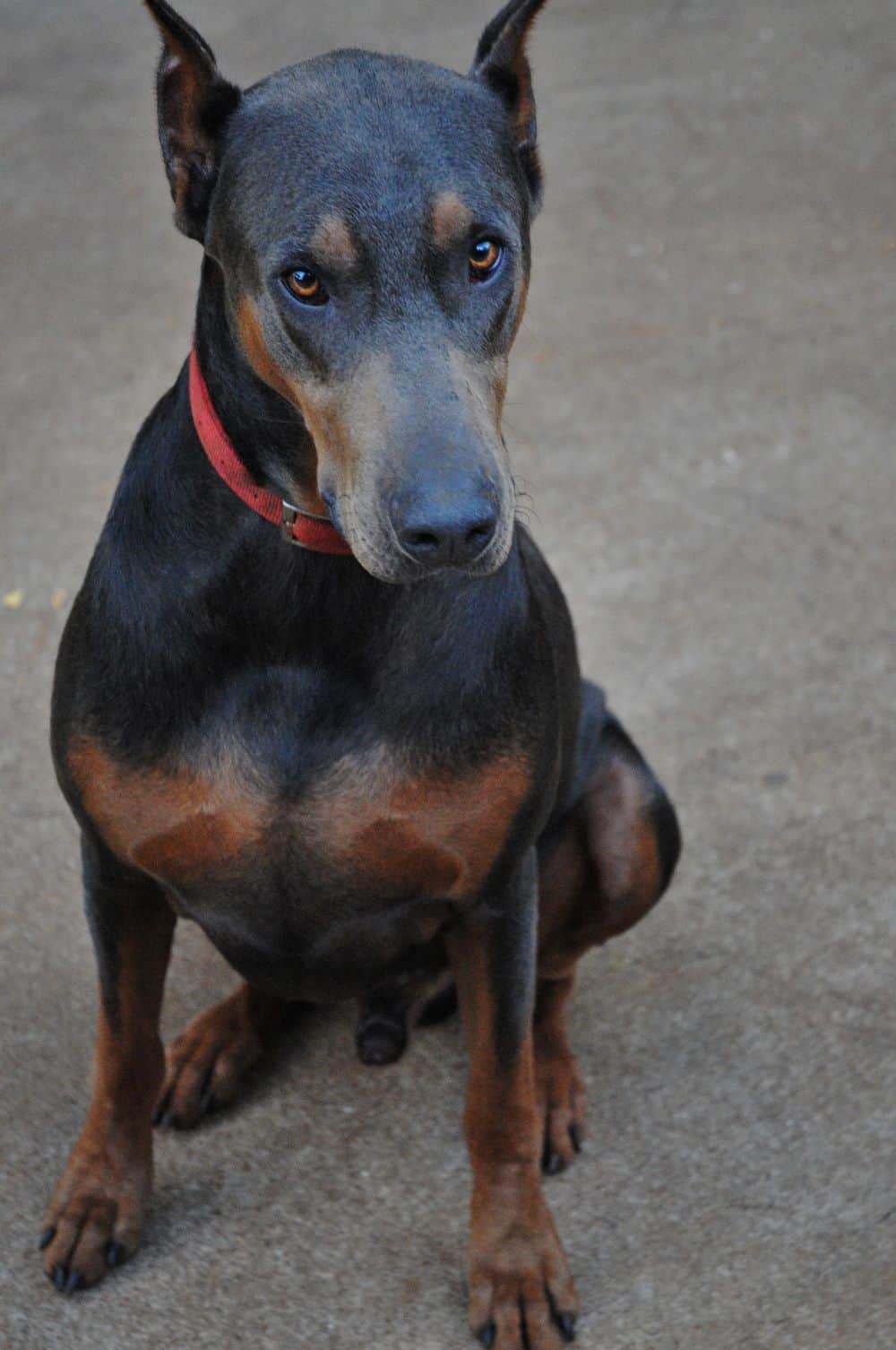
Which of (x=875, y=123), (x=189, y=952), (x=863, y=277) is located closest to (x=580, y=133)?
(x=875, y=123)

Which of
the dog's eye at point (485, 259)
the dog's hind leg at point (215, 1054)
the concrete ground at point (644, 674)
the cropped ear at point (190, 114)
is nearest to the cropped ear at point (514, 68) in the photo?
the dog's eye at point (485, 259)

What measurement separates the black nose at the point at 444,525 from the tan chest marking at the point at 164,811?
622mm

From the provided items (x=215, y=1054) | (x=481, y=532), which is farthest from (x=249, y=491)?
(x=215, y=1054)

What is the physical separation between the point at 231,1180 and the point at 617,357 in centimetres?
341

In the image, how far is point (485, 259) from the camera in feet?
7.06

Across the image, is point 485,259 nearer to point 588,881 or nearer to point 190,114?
point 190,114

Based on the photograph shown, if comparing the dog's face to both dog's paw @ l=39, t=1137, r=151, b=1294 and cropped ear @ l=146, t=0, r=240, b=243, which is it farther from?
dog's paw @ l=39, t=1137, r=151, b=1294

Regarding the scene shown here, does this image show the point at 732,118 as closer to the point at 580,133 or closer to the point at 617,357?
the point at 580,133

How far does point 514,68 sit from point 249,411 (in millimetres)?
623

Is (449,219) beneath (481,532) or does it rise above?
above

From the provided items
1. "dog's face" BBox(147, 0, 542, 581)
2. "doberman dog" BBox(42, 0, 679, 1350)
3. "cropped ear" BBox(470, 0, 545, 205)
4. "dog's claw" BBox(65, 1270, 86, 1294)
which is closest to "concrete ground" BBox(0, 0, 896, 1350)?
"dog's claw" BBox(65, 1270, 86, 1294)

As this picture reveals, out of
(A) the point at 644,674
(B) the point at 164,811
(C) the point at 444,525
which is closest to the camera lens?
(C) the point at 444,525

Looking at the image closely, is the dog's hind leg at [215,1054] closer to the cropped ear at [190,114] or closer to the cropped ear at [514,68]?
the cropped ear at [190,114]

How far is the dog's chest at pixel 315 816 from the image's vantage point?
2443mm
